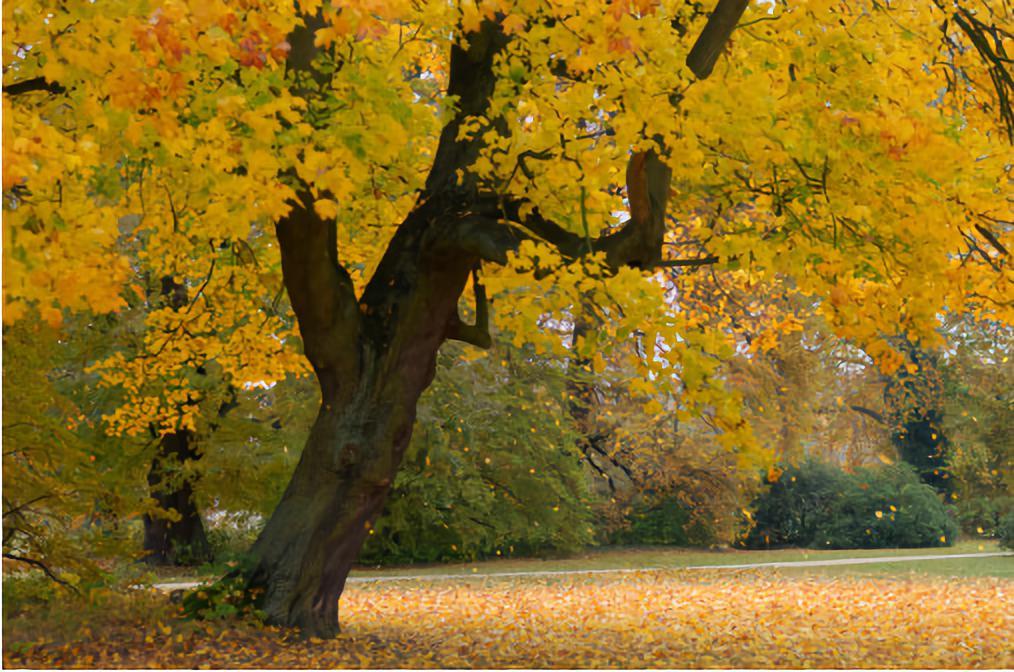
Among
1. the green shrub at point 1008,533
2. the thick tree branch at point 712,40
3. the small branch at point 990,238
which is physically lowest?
the green shrub at point 1008,533

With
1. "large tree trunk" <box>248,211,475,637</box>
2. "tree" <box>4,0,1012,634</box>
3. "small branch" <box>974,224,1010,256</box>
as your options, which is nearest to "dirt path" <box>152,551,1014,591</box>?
"large tree trunk" <box>248,211,475,637</box>

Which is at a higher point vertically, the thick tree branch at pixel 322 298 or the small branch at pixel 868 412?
the small branch at pixel 868 412

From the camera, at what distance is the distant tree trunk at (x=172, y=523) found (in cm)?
1714

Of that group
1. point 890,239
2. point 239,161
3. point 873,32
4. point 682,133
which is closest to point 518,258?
point 682,133

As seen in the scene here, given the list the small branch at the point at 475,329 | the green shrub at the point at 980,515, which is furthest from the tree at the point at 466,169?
the green shrub at the point at 980,515

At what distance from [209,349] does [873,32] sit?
6778mm

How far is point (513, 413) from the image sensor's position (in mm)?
17953

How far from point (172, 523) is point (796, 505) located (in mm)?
13511

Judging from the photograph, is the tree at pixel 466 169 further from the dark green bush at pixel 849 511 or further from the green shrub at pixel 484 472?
the dark green bush at pixel 849 511

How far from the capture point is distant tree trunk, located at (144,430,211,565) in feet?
56.2

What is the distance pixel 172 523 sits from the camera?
1767cm

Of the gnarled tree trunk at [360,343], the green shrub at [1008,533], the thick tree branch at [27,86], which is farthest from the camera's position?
the green shrub at [1008,533]

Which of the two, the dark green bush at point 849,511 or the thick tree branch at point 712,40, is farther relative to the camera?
the dark green bush at point 849,511

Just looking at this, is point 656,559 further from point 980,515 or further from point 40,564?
point 40,564
